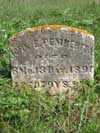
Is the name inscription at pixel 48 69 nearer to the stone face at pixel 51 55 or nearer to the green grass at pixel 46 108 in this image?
the stone face at pixel 51 55

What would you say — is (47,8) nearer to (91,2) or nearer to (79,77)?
(91,2)

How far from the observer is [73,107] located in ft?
13.7

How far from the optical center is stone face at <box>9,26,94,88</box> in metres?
4.43

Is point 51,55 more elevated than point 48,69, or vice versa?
point 51,55

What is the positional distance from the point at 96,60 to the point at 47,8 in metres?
3.88

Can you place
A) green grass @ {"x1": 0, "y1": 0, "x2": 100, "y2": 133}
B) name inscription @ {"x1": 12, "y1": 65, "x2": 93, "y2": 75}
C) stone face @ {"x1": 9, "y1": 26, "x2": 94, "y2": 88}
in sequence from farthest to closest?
name inscription @ {"x1": 12, "y1": 65, "x2": 93, "y2": 75} < stone face @ {"x1": 9, "y1": 26, "x2": 94, "y2": 88} < green grass @ {"x1": 0, "y1": 0, "x2": 100, "y2": 133}

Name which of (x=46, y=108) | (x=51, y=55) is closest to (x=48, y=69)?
(x=51, y=55)

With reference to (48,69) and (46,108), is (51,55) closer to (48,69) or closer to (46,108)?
(48,69)

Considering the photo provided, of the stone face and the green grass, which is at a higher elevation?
the stone face

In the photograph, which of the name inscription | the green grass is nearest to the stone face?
the name inscription

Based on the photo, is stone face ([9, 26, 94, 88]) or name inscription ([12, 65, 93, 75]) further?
name inscription ([12, 65, 93, 75])

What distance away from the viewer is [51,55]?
14.8 ft

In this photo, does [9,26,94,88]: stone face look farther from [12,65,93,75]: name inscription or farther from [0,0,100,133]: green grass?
[0,0,100,133]: green grass

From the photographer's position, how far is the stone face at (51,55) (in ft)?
14.5
